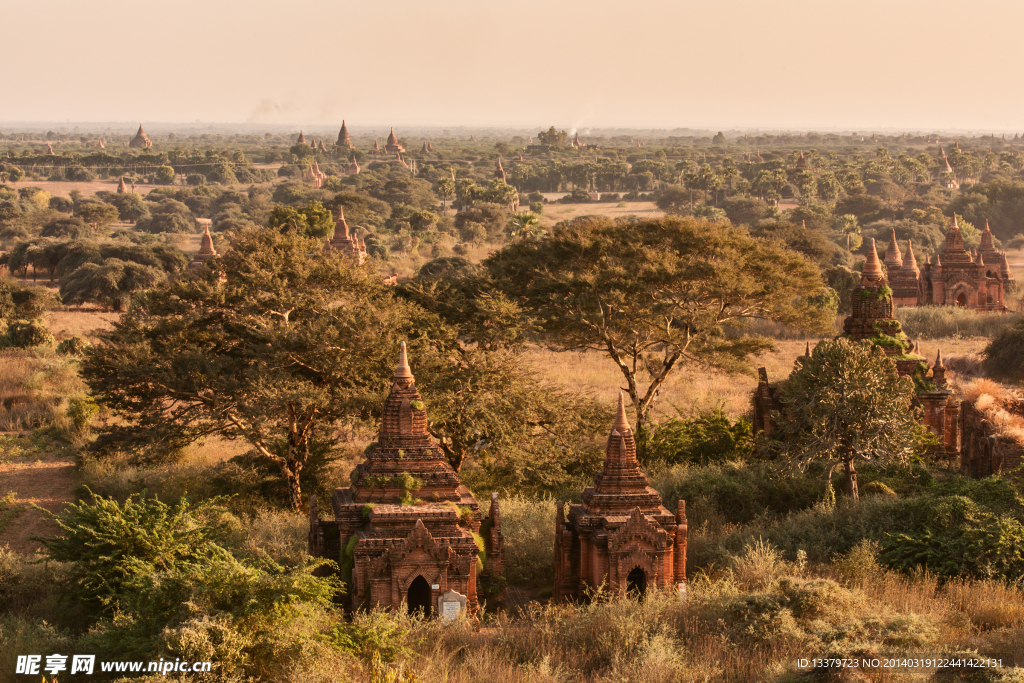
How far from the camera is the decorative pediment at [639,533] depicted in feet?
47.0

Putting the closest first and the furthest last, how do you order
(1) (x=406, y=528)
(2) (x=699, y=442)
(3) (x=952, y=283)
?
(1) (x=406, y=528) → (2) (x=699, y=442) → (3) (x=952, y=283)

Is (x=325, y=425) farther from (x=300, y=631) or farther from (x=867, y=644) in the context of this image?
(x=867, y=644)

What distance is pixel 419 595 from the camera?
14320 mm

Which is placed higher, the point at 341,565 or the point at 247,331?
the point at 247,331

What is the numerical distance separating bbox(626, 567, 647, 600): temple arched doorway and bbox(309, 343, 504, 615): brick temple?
1.84 m

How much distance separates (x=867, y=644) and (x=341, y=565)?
6.80m

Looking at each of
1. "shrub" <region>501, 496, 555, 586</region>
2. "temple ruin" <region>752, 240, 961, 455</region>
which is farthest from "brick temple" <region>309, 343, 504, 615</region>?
"temple ruin" <region>752, 240, 961, 455</region>

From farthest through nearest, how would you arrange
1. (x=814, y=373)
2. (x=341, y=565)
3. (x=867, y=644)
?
(x=814, y=373) → (x=341, y=565) → (x=867, y=644)

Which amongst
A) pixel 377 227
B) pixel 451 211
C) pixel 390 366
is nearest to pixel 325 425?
pixel 390 366

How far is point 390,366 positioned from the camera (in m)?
21.1

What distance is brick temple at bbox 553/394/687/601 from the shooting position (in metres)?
14.3

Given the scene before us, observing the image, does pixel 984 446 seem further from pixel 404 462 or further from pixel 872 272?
pixel 404 462

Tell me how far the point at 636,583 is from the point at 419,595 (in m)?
2.91

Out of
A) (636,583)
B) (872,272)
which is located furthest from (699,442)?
(636,583)
